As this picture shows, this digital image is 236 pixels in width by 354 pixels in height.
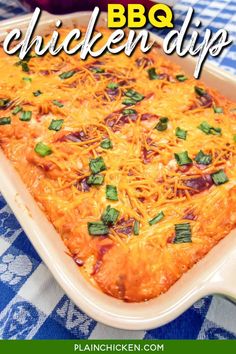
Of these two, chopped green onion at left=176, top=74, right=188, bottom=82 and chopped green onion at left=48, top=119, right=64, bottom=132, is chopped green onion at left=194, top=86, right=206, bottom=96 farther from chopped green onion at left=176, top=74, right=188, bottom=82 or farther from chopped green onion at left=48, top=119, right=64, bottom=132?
chopped green onion at left=48, top=119, right=64, bottom=132

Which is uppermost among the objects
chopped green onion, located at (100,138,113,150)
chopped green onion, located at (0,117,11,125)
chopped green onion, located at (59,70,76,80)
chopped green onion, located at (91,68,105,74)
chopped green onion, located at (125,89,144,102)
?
chopped green onion, located at (125,89,144,102)

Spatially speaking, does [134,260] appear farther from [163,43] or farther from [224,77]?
[163,43]

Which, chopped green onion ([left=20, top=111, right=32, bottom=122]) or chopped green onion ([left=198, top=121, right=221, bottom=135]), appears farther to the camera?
chopped green onion ([left=20, top=111, right=32, bottom=122])

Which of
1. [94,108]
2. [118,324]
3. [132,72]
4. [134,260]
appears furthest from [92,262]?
[132,72]

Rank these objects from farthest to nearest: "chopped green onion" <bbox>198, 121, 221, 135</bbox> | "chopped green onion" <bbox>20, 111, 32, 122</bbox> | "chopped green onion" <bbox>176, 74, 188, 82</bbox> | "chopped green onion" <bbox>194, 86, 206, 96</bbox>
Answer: "chopped green onion" <bbox>176, 74, 188, 82</bbox>
"chopped green onion" <bbox>194, 86, 206, 96</bbox>
"chopped green onion" <bbox>20, 111, 32, 122</bbox>
"chopped green onion" <bbox>198, 121, 221, 135</bbox>

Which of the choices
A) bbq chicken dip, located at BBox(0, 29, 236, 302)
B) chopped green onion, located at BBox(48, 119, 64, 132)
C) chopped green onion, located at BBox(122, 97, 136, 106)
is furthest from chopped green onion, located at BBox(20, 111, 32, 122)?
chopped green onion, located at BBox(122, 97, 136, 106)

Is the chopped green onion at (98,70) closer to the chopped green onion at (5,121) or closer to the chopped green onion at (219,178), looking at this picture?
the chopped green onion at (5,121)
